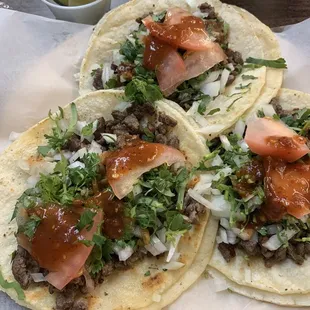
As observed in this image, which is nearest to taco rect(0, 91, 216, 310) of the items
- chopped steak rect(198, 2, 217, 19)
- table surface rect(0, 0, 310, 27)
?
chopped steak rect(198, 2, 217, 19)

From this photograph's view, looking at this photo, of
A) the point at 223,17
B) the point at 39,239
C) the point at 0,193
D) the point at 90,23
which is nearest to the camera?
the point at 39,239

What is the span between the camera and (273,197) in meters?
3.12

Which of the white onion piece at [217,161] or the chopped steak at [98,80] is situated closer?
the white onion piece at [217,161]

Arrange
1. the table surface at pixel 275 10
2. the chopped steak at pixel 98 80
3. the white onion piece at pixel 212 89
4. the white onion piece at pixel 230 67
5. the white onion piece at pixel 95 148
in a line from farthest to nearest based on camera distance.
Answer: the table surface at pixel 275 10
the chopped steak at pixel 98 80
the white onion piece at pixel 230 67
the white onion piece at pixel 212 89
the white onion piece at pixel 95 148

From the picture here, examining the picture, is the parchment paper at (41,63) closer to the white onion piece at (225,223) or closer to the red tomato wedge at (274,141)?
the red tomato wedge at (274,141)

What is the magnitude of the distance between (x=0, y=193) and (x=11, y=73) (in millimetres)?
1147

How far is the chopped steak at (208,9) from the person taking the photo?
404 centimetres

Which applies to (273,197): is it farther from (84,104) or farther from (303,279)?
(84,104)

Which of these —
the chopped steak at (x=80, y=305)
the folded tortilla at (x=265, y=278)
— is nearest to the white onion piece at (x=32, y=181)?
the chopped steak at (x=80, y=305)

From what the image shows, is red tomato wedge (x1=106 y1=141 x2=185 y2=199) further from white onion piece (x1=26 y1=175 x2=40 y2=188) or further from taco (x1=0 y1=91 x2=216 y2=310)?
white onion piece (x1=26 y1=175 x2=40 y2=188)

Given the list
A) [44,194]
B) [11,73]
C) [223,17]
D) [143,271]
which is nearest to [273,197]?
[143,271]

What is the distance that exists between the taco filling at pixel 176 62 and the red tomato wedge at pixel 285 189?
0.84 metres

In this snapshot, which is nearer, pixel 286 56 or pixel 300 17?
pixel 286 56

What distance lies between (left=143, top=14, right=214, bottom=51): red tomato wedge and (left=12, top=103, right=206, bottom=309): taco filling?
80 centimetres
